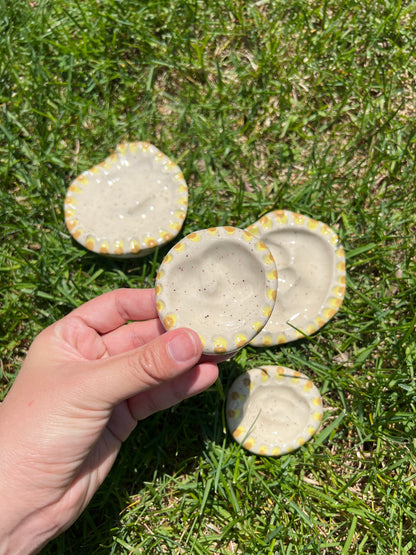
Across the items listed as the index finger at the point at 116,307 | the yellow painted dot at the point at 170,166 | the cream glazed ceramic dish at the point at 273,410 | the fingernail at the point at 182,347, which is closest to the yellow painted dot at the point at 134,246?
the index finger at the point at 116,307

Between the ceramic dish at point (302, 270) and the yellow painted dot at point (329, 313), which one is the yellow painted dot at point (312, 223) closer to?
the ceramic dish at point (302, 270)

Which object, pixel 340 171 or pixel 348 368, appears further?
pixel 340 171

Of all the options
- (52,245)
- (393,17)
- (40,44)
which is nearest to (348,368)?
(52,245)

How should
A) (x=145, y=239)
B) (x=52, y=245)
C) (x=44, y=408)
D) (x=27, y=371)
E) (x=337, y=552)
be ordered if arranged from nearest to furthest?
1. (x=44, y=408)
2. (x=27, y=371)
3. (x=337, y=552)
4. (x=145, y=239)
5. (x=52, y=245)

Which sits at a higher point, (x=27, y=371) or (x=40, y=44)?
(x=40, y=44)

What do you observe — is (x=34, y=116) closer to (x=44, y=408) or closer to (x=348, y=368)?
(x=44, y=408)

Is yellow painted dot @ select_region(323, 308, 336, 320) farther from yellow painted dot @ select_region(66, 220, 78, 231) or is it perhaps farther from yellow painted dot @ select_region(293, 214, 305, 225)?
yellow painted dot @ select_region(66, 220, 78, 231)

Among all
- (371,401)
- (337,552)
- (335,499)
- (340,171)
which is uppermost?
(340,171)

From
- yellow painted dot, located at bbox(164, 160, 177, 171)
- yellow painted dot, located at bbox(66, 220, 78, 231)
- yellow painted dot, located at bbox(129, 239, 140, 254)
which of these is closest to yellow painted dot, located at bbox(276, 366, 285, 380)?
yellow painted dot, located at bbox(129, 239, 140, 254)
